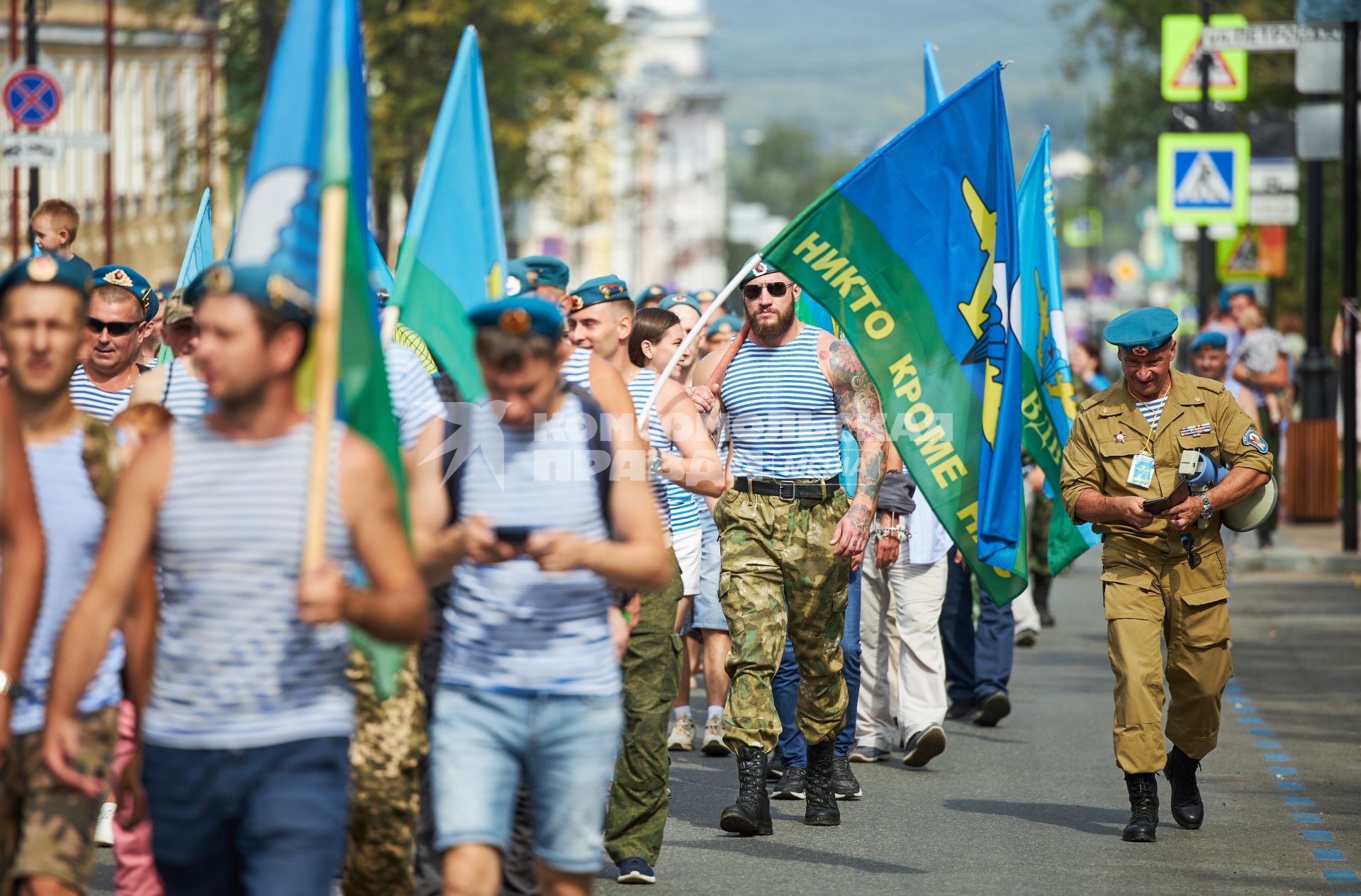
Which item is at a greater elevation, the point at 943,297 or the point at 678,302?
the point at 678,302

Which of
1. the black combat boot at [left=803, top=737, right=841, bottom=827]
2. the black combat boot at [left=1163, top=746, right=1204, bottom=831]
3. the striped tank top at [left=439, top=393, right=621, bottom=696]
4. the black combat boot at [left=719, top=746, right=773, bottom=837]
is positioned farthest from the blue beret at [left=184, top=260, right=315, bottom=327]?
the black combat boot at [left=1163, top=746, right=1204, bottom=831]

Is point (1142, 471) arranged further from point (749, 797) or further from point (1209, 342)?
point (1209, 342)

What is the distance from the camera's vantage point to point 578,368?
7480 mm

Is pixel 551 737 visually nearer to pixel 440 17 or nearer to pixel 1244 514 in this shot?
pixel 1244 514

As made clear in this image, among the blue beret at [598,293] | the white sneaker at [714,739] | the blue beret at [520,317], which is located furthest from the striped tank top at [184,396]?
the white sneaker at [714,739]

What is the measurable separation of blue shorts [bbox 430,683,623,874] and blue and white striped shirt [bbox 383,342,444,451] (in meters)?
1.08

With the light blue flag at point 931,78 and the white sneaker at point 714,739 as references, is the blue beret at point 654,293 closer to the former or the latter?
the light blue flag at point 931,78

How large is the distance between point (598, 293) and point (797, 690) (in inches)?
70.6

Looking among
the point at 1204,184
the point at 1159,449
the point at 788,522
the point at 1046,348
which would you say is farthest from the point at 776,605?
the point at 1204,184

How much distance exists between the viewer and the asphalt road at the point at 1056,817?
8.04 m

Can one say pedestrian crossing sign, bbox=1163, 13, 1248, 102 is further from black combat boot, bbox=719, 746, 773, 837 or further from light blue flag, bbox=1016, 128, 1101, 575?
black combat boot, bbox=719, 746, 773, 837

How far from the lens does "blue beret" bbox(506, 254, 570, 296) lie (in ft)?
29.1

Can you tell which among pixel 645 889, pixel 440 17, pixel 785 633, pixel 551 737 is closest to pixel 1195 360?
pixel 785 633

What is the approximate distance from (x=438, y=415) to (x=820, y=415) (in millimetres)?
2697
